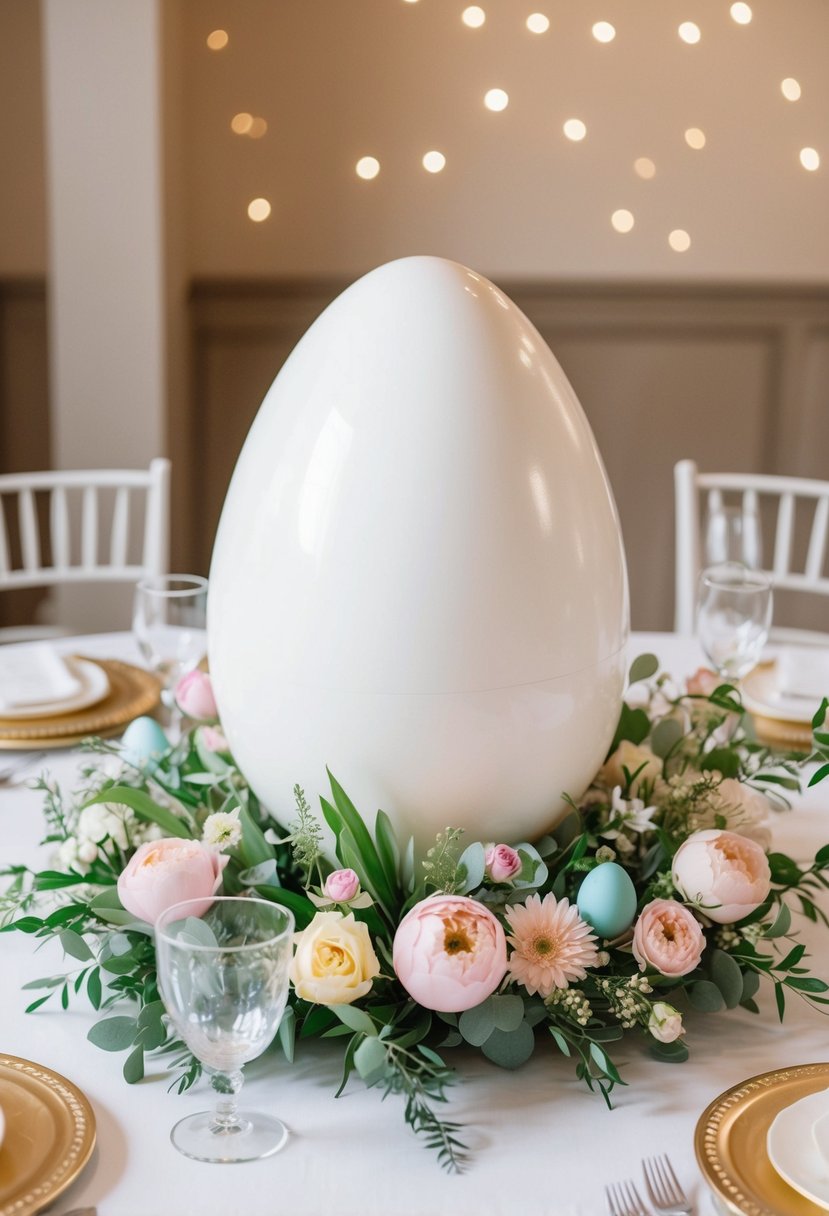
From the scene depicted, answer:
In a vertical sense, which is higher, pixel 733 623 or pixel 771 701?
pixel 733 623

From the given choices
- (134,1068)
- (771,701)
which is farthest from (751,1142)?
(771,701)

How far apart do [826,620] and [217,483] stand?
1.64 m

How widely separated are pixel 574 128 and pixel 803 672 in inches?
72.1

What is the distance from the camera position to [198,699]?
3.58 ft

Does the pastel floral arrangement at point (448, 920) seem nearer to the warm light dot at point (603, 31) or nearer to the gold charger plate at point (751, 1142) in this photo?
the gold charger plate at point (751, 1142)

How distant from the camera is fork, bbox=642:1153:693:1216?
2.17ft

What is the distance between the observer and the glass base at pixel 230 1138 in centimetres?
69

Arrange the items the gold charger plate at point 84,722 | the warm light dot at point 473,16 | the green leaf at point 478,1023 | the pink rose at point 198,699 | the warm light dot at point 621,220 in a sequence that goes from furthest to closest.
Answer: the warm light dot at point 621,220 → the warm light dot at point 473,16 → the gold charger plate at point 84,722 → the pink rose at point 198,699 → the green leaf at point 478,1023

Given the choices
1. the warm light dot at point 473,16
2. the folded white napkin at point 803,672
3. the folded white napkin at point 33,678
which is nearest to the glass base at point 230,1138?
the folded white napkin at point 33,678

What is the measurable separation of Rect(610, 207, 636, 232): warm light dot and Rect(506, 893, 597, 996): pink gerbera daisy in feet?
8.25

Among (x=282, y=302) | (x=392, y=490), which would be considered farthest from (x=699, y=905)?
(x=282, y=302)

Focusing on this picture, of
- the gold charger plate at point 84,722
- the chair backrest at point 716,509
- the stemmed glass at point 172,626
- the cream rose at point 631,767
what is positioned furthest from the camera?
the chair backrest at point 716,509

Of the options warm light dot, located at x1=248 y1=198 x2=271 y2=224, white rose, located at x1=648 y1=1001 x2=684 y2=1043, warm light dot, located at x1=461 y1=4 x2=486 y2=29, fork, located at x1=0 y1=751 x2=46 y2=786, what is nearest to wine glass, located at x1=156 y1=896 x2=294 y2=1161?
white rose, located at x1=648 y1=1001 x2=684 y2=1043

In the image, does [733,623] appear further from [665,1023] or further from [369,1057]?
[369,1057]
